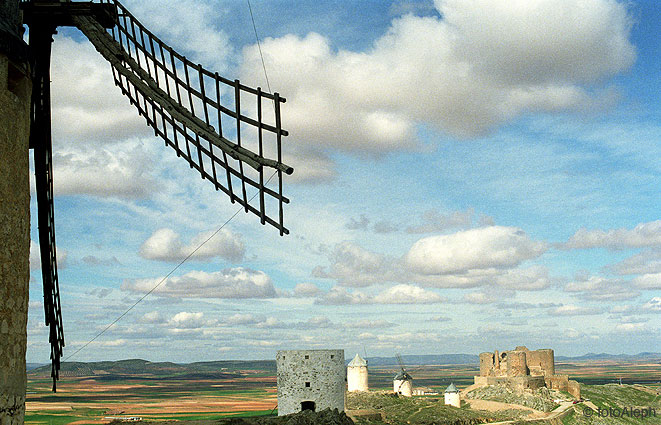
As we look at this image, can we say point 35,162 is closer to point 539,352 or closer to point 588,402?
point 588,402

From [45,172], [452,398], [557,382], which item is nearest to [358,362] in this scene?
[452,398]

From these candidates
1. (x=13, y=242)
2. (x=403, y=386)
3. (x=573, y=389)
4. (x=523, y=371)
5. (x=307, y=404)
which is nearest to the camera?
(x=13, y=242)

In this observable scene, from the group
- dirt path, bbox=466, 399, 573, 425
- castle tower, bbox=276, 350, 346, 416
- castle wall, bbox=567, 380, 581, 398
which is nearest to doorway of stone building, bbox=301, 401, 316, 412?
castle tower, bbox=276, 350, 346, 416

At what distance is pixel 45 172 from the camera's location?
1123 cm

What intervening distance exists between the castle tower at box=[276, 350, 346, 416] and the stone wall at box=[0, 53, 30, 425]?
1851 centimetres

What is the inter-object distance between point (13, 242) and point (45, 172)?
4.21 meters

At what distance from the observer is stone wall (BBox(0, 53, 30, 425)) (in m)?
7.17

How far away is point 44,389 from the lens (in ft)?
476

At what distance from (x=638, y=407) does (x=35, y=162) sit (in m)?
71.3

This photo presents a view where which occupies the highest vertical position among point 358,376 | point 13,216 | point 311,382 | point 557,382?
point 13,216

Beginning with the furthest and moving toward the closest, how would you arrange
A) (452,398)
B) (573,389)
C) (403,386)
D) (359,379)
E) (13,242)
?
(573,389) < (403,386) < (452,398) < (359,379) < (13,242)

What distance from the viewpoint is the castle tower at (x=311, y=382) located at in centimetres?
2535

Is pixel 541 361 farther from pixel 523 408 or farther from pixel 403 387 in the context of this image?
pixel 523 408

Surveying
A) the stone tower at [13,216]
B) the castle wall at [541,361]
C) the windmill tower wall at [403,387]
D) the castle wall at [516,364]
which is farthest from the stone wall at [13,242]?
the castle wall at [541,361]
